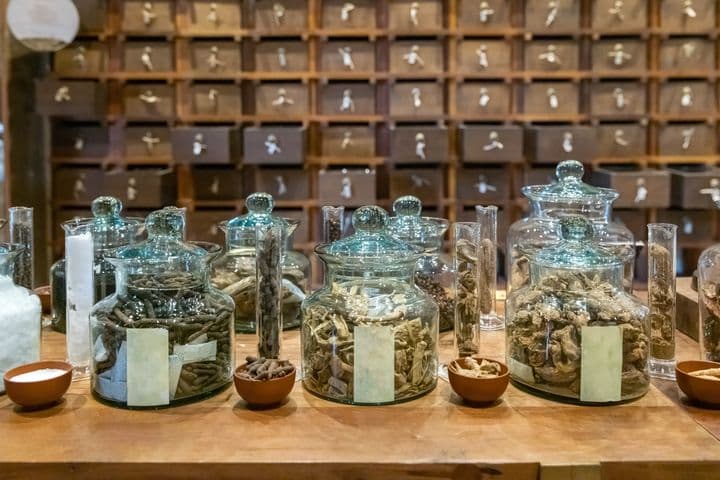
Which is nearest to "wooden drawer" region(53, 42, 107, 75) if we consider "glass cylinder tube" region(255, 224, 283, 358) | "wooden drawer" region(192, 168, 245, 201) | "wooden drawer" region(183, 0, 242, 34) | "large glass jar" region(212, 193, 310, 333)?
"wooden drawer" region(183, 0, 242, 34)

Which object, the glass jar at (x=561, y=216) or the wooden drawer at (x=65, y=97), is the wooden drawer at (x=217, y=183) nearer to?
the wooden drawer at (x=65, y=97)

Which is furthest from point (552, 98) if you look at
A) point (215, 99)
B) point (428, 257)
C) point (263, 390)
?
point (263, 390)

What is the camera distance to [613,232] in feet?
5.03

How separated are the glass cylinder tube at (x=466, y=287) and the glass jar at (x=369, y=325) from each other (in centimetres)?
10

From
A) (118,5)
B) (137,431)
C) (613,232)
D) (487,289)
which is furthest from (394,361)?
(118,5)

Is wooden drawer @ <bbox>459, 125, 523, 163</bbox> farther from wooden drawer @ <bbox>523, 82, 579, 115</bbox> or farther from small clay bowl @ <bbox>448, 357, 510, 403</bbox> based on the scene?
small clay bowl @ <bbox>448, 357, 510, 403</bbox>

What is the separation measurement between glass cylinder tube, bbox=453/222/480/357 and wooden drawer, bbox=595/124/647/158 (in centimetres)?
209

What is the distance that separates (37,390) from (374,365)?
0.46m

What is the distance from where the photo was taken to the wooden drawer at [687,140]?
308 centimetres

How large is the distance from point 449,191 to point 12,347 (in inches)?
88.5

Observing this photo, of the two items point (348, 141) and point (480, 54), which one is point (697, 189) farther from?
point (348, 141)

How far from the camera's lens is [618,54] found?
9.98 feet

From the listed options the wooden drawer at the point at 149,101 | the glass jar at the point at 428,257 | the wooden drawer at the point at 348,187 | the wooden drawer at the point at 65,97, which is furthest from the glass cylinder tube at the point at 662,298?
the wooden drawer at the point at 65,97

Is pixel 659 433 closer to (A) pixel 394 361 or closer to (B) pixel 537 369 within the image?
(B) pixel 537 369
